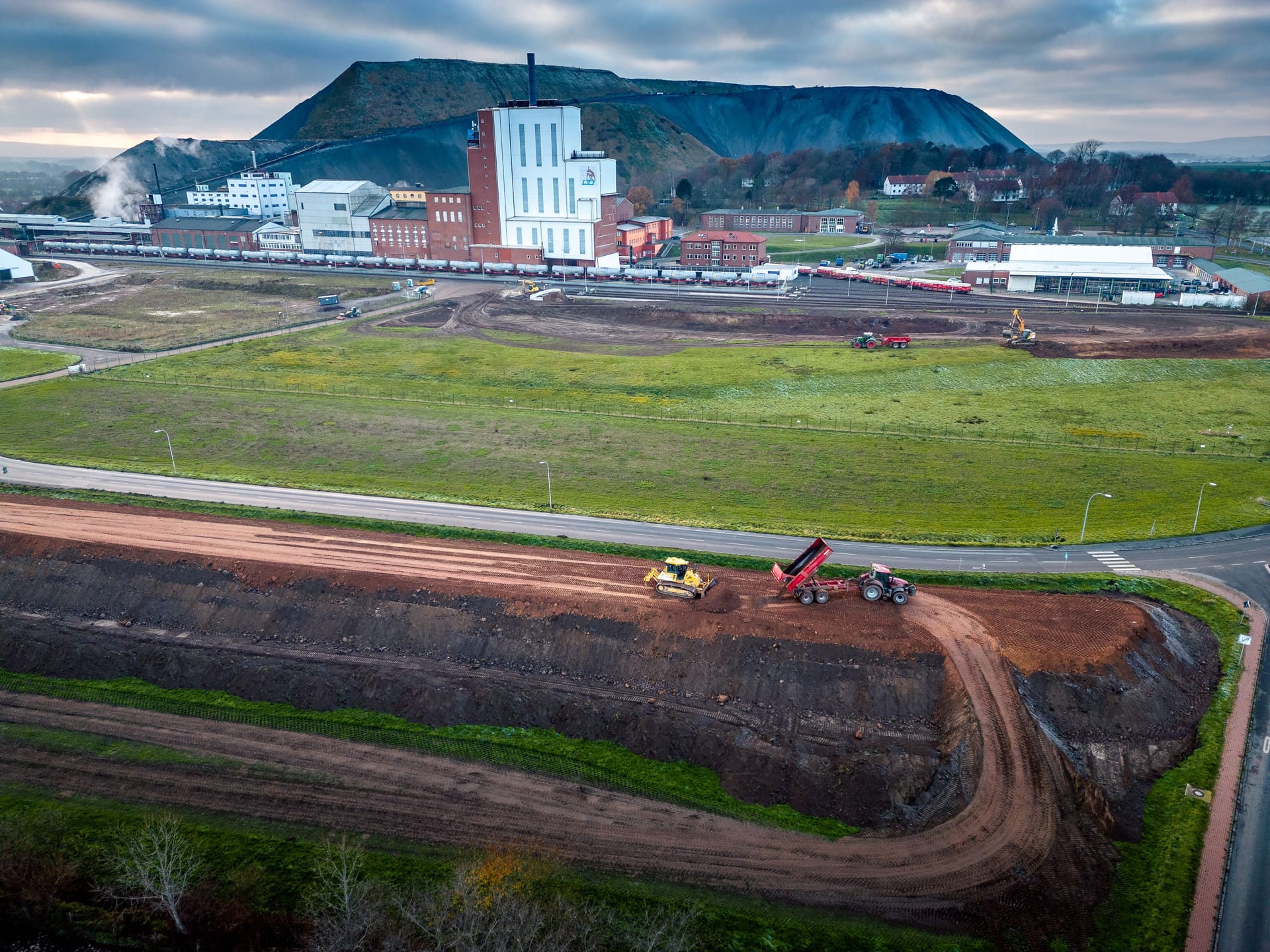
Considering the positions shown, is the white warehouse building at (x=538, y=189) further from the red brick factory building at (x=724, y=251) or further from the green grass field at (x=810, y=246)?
the green grass field at (x=810, y=246)

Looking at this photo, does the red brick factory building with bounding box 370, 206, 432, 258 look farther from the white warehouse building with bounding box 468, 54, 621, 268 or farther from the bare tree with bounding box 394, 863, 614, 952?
the bare tree with bounding box 394, 863, 614, 952

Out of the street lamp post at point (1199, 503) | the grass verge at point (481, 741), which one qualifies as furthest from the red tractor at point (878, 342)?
the grass verge at point (481, 741)

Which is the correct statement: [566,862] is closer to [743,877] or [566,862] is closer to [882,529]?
[743,877]

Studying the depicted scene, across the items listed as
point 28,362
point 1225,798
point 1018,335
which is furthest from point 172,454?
point 1018,335

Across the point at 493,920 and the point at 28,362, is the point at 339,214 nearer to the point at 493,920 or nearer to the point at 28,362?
the point at 28,362

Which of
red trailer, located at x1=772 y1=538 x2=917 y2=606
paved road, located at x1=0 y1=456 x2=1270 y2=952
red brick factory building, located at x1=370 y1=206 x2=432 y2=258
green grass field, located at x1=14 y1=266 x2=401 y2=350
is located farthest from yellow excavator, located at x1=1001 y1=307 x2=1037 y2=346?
red brick factory building, located at x1=370 y1=206 x2=432 y2=258
